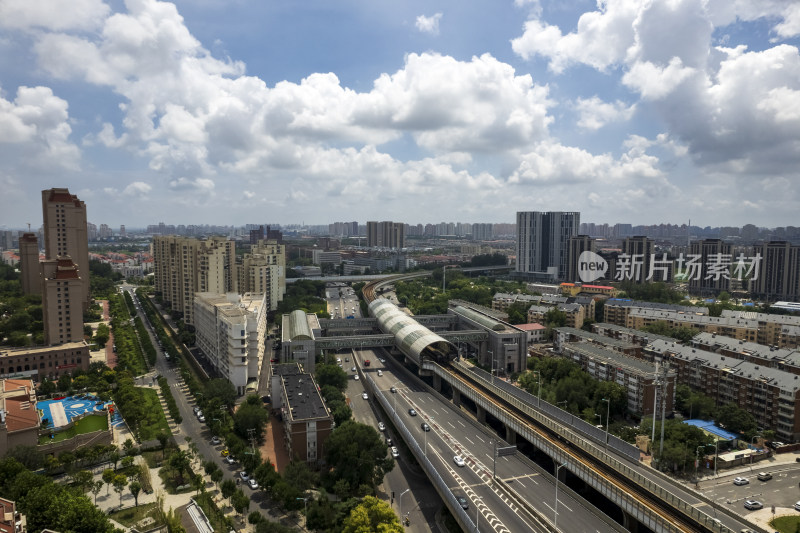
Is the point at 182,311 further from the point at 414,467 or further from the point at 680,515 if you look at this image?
the point at 680,515

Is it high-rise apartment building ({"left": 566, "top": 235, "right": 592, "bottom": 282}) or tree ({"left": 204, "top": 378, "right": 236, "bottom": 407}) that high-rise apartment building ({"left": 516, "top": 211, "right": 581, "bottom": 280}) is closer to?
high-rise apartment building ({"left": 566, "top": 235, "right": 592, "bottom": 282})

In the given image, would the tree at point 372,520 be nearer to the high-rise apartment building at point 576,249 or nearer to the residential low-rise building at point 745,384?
the residential low-rise building at point 745,384

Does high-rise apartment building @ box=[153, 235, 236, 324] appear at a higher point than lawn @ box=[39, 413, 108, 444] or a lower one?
higher

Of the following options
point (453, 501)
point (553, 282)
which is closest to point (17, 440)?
point (453, 501)

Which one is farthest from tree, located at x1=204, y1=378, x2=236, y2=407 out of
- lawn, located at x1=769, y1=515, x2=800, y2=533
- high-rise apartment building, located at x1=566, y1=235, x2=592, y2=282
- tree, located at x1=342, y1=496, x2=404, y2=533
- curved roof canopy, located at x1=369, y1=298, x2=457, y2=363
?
high-rise apartment building, located at x1=566, y1=235, x2=592, y2=282

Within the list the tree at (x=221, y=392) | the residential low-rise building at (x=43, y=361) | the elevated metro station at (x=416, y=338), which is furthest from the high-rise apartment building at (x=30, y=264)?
the tree at (x=221, y=392)

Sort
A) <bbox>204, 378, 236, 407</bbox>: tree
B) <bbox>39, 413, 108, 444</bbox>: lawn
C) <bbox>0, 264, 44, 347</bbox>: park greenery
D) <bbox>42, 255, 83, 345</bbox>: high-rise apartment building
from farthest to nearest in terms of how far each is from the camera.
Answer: <bbox>0, 264, 44, 347</bbox>: park greenery < <bbox>42, 255, 83, 345</bbox>: high-rise apartment building < <bbox>204, 378, 236, 407</bbox>: tree < <bbox>39, 413, 108, 444</bbox>: lawn

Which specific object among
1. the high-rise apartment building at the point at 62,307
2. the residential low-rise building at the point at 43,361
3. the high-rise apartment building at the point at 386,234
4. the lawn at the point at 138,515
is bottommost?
the lawn at the point at 138,515
